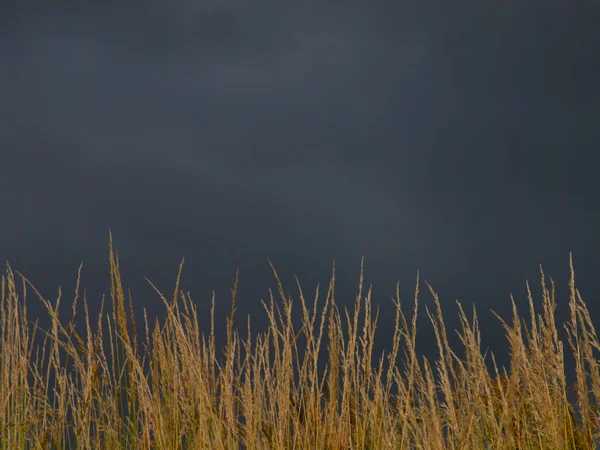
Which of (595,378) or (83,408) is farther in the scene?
(83,408)

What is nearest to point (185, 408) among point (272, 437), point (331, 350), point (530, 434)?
point (272, 437)

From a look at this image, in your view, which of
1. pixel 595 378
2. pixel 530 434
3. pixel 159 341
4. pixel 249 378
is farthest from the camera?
pixel 530 434

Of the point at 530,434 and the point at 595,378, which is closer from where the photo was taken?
the point at 595,378

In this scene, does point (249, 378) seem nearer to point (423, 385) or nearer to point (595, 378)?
point (423, 385)

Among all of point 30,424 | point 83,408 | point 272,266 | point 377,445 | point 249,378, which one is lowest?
point 30,424

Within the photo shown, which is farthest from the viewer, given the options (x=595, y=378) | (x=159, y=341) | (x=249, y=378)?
(x=159, y=341)

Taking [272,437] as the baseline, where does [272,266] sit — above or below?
above

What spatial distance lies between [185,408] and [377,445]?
0.80m

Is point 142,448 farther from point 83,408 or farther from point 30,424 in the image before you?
point 30,424

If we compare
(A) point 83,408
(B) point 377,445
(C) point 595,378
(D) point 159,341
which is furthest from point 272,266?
(C) point 595,378

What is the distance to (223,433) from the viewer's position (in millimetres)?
2586

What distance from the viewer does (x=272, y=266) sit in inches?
98.7

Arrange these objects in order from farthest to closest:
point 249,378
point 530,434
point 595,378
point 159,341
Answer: point 530,434 → point 159,341 → point 249,378 → point 595,378

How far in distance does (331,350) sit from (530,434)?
3.35 ft
